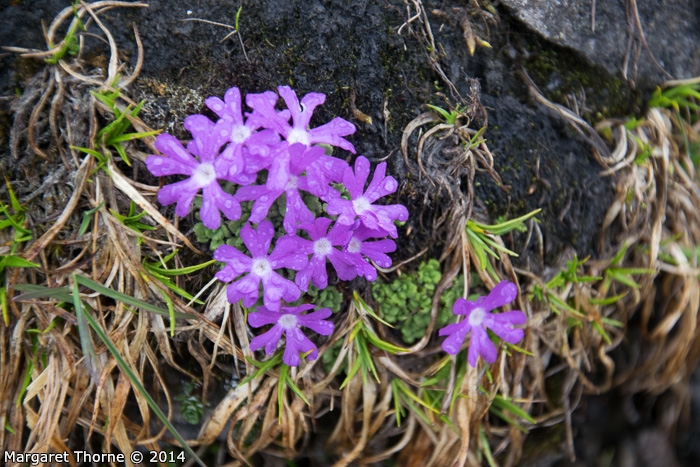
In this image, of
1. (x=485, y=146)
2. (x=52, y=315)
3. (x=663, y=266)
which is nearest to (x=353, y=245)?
(x=485, y=146)

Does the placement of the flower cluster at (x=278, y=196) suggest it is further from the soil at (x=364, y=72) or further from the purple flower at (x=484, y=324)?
the purple flower at (x=484, y=324)

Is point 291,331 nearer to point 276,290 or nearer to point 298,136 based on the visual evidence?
point 276,290

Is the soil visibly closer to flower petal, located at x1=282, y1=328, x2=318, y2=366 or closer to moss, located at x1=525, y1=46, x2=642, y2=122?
moss, located at x1=525, y1=46, x2=642, y2=122

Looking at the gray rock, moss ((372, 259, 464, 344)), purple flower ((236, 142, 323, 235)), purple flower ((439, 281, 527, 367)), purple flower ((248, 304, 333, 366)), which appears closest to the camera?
purple flower ((236, 142, 323, 235))

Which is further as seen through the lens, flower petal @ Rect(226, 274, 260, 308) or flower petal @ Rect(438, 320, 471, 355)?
flower petal @ Rect(438, 320, 471, 355)

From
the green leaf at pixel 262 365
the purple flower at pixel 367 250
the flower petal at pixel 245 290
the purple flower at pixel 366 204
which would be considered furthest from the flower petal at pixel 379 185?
the green leaf at pixel 262 365

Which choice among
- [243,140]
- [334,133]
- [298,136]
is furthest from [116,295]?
[334,133]

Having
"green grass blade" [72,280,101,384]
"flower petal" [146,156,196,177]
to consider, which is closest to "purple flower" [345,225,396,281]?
"flower petal" [146,156,196,177]

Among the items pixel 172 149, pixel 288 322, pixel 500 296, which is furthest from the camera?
pixel 500 296
